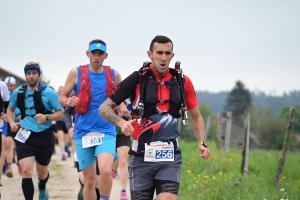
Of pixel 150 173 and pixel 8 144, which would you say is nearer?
pixel 150 173

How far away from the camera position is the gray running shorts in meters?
6.04

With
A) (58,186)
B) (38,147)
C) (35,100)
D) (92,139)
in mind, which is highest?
(35,100)

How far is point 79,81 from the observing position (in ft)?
26.7

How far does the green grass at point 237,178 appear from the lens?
925 cm

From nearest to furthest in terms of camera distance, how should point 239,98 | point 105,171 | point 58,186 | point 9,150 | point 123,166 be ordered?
point 105,171 < point 123,166 < point 58,186 < point 9,150 < point 239,98

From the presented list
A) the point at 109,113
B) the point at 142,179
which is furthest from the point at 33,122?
the point at 142,179

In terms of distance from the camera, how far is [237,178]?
1116 cm

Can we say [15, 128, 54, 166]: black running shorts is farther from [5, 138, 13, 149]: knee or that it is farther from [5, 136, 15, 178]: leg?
[5, 138, 13, 149]: knee

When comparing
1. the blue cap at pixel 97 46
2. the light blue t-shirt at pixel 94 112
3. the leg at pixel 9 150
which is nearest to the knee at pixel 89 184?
the light blue t-shirt at pixel 94 112

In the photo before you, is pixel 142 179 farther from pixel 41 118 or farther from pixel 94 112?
pixel 41 118

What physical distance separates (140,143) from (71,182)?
796 cm

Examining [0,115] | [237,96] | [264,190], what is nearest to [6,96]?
[0,115]

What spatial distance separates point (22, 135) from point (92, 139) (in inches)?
67.4

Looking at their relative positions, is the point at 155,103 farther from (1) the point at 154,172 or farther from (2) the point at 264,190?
(2) the point at 264,190
